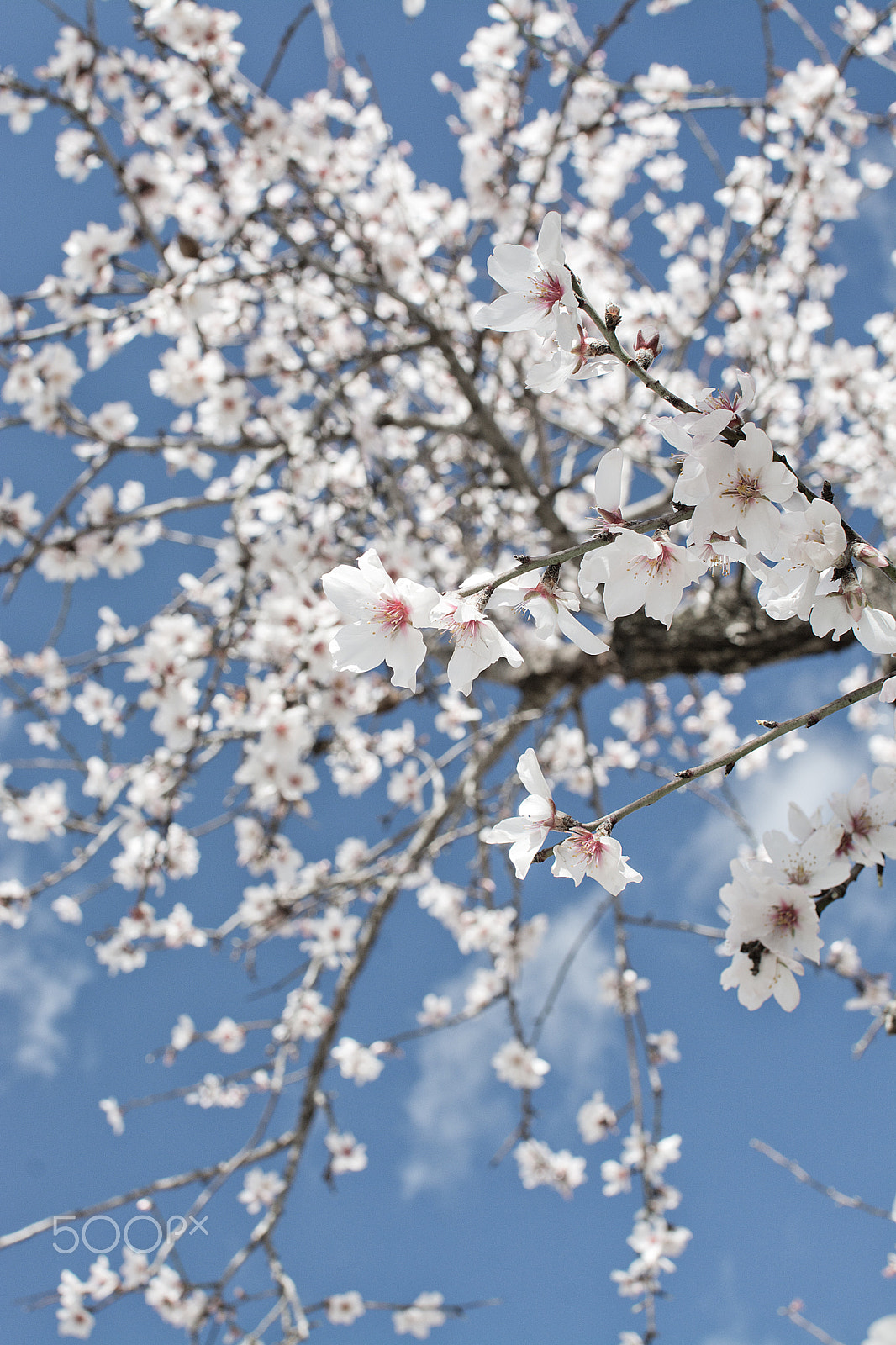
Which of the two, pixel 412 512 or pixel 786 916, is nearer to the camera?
pixel 786 916

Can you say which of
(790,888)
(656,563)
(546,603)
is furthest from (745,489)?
(790,888)

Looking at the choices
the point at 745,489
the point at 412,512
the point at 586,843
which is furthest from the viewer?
the point at 412,512

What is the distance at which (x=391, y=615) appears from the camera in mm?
903

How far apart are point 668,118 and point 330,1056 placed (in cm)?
492

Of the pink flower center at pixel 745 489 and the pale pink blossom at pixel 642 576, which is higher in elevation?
the pale pink blossom at pixel 642 576

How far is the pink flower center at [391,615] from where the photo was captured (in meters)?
0.89

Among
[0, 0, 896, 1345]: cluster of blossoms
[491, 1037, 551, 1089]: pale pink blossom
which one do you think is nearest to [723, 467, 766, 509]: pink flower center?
[0, 0, 896, 1345]: cluster of blossoms

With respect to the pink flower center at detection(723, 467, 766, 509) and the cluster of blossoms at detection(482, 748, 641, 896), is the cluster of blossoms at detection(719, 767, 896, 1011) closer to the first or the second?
the cluster of blossoms at detection(482, 748, 641, 896)

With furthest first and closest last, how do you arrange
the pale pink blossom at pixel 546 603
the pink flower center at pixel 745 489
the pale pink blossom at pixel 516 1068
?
the pale pink blossom at pixel 516 1068
the pale pink blossom at pixel 546 603
the pink flower center at pixel 745 489

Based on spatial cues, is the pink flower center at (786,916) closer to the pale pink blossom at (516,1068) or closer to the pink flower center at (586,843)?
the pink flower center at (586,843)

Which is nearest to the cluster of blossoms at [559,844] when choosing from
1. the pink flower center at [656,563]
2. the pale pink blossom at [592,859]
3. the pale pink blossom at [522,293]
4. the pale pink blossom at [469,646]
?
the pale pink blossom at [592,859]

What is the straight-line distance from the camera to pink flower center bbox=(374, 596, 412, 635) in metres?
0.89

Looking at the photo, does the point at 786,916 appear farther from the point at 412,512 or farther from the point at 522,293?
the point at 412,512

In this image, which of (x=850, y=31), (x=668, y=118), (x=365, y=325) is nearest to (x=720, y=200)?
(x=850, y=31)
